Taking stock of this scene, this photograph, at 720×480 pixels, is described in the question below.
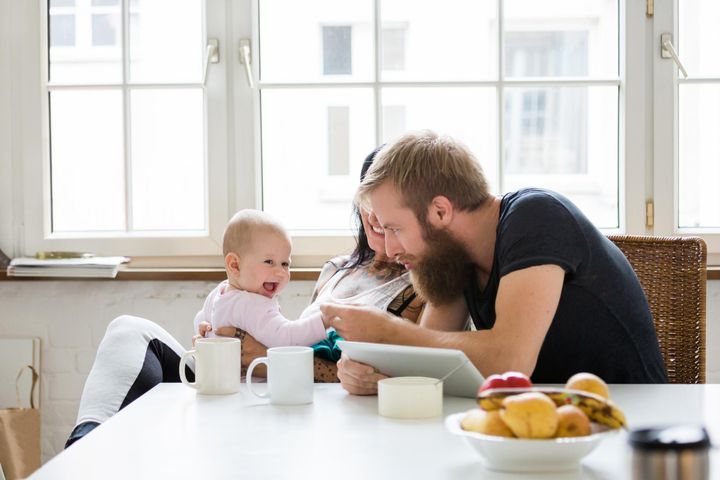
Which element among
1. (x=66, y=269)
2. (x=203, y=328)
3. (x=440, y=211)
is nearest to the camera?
(x=440, y=211)

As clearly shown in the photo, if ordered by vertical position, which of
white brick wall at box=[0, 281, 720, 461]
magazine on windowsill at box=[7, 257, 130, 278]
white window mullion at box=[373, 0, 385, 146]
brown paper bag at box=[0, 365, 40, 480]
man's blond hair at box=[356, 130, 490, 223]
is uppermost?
white window mullion at box=[373, 0, 385, 146]

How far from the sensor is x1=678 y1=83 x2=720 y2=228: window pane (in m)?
3.11

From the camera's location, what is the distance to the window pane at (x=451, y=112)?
3.13 meters

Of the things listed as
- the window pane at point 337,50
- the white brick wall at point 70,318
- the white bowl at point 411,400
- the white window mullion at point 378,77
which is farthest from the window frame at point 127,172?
the white bowl at point 411,400

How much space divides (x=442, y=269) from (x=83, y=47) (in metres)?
1.79

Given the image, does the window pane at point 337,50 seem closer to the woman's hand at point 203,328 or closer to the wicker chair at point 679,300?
the woman's hand at point 203,328

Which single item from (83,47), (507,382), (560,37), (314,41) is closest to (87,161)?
(83,47)

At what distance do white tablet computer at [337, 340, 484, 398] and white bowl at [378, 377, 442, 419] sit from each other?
0.18ft

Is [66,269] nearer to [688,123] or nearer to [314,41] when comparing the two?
[314,41]

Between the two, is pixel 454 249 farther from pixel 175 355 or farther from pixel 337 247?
pixel 337 247

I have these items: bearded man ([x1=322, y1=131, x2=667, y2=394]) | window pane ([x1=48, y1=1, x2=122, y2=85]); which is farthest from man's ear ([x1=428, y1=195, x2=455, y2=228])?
window pane ([x1=48, y1=1, x2=122, y2=85])

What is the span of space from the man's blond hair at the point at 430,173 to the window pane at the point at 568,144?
122cm

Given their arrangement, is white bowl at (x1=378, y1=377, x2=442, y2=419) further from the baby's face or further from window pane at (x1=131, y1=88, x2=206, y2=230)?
window pane at (x1=131, y1=88, x2=206, y2=230)

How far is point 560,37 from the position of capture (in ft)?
10.2
